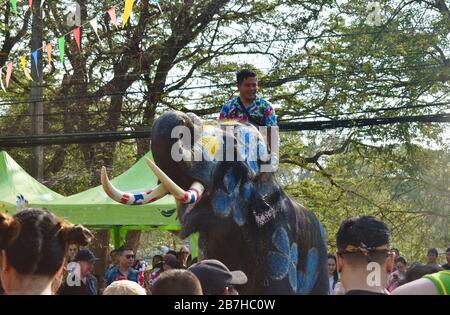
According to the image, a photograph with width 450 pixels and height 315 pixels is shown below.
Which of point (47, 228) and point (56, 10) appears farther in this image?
point (56, 10)

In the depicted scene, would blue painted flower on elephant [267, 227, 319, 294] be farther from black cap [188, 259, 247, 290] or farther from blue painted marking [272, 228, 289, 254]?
black cap [188, 259, 247, 290]

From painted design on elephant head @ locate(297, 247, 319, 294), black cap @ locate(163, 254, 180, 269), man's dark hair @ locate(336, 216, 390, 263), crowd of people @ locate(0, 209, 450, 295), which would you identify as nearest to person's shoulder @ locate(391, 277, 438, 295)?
crowd of people @ locate(0, 209, 450, 295)

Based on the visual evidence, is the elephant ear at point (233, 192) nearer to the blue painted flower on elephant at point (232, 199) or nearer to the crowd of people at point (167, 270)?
the blue painted flower on elephant at point (232, 199)

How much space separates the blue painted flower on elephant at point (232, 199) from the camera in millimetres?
5207

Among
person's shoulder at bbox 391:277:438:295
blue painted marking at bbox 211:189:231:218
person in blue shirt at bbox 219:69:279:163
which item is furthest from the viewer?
person in blue shirt at bbox 219:69:279:163

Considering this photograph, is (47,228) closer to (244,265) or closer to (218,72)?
(244,265)

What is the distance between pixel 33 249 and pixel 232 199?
8.40 ft

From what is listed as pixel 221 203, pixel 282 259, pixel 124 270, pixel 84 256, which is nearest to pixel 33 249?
pixel 221 203

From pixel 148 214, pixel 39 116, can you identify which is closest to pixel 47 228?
pixel 148 214

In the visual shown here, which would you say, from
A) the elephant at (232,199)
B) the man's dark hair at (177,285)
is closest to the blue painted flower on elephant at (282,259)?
the elephant at (232,199)

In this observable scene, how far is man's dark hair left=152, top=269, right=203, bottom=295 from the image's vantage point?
9.92 feet

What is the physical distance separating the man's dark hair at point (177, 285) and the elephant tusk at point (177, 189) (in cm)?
162

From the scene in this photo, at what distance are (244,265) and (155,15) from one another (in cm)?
1395
